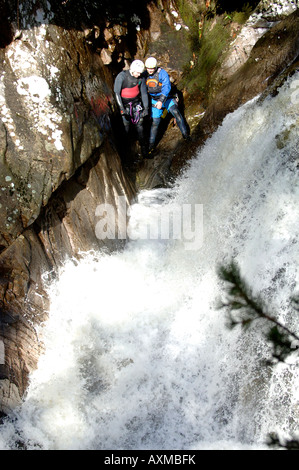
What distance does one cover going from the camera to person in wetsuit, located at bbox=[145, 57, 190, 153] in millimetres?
5348

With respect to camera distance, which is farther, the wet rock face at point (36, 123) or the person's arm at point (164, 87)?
the person's arm at point (164, 87)

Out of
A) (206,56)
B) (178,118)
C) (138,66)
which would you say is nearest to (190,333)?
(178,118)

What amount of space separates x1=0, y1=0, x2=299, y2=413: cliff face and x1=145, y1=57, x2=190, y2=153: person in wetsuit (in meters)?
0.57

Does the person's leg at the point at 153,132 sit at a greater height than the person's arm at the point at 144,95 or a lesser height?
lesser

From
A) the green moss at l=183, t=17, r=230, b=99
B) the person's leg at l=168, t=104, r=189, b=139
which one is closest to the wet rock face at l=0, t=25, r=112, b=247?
the person's leg at l=168, t=104, r=189, b=139

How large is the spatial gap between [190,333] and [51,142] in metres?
2.83

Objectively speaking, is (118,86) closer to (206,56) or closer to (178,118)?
(178,118)

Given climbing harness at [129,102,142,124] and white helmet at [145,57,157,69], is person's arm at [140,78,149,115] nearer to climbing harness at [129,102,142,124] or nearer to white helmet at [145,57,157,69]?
climbing harness at [129,102,142,124]

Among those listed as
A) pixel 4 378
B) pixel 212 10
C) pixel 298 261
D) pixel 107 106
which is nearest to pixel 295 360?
pixel 298 261

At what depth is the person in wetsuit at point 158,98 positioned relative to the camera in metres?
5.35

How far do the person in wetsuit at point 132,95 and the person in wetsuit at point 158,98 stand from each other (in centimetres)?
20

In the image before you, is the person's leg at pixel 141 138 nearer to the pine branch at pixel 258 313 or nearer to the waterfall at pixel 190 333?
the waterfall at pixel 190 333

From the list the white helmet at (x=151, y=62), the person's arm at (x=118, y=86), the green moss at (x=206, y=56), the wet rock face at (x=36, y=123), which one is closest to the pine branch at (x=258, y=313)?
the wet rock face at (x=36, y=123)

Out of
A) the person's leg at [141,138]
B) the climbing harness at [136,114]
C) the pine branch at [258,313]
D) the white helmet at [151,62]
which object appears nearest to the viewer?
the pine branch at [258,313]
